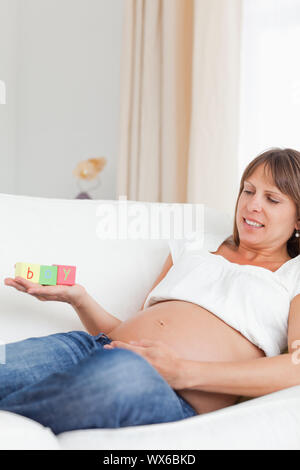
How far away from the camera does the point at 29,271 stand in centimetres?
138

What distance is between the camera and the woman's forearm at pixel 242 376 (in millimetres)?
1086

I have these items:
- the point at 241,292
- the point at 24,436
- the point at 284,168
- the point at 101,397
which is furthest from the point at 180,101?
the point at 24,436

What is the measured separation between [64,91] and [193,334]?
2.64 m

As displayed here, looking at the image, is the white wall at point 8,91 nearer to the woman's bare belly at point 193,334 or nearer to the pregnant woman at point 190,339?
the pregnant woman at point 190,339

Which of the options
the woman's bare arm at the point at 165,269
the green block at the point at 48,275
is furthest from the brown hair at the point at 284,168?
the green block at the point at 48,275

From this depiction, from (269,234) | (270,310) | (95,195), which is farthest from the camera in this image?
(95,195)

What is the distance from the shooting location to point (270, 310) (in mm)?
1354

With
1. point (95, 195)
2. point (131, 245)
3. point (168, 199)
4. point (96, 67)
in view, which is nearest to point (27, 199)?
point (131, 245)

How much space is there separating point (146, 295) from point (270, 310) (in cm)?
42

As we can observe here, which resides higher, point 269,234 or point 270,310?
point 269,234

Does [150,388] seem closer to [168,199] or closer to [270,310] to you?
[270,310]

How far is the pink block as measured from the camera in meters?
1.40

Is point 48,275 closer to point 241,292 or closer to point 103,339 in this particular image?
point 103,339
